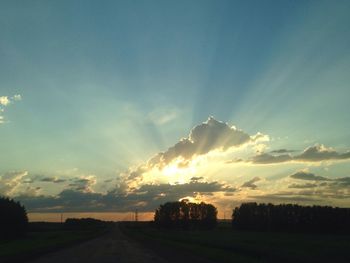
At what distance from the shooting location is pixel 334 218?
479 feet

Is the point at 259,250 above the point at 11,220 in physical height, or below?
below

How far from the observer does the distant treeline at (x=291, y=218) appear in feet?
476

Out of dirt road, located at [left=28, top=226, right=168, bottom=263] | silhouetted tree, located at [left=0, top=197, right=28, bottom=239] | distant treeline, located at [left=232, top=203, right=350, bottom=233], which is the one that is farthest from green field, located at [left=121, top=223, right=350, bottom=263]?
distant treeline, located at [left=232, top=203, right=350, bottom=233]

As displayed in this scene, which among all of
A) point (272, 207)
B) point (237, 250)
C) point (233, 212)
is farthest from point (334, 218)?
point (237, 250)

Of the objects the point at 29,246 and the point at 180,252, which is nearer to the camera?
the point at 180,252

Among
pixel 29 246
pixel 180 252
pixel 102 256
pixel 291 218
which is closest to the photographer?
pixel 102 256

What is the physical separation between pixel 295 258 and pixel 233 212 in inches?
6197

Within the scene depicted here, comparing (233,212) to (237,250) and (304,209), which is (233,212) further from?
(237,250)

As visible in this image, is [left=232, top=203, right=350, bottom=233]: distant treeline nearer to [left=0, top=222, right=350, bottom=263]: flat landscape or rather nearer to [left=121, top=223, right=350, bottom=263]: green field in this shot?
[left=121, top=223, right=350, bottom=263]: green field

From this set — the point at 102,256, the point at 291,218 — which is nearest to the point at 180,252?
the point at 102,256

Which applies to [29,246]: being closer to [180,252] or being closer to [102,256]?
[180,252]

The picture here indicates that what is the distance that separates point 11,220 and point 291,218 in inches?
3520

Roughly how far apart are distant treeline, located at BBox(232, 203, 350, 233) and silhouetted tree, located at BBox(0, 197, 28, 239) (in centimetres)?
8160

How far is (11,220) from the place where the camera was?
122062 millimetres
